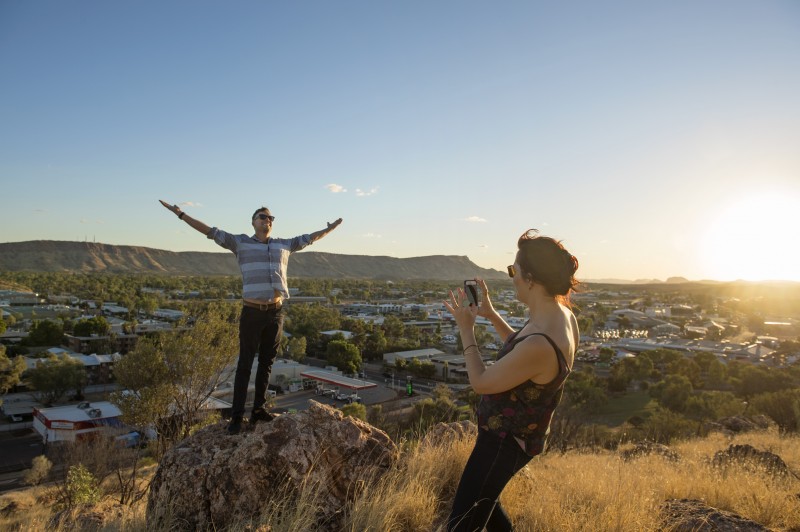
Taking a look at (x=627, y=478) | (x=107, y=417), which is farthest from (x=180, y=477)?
(x=107, y=417)

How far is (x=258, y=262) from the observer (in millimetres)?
4449

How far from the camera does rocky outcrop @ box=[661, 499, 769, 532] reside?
3334 mm

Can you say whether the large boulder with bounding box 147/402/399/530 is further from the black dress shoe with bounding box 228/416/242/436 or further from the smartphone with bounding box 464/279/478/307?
the smartphone with bounding box 464/279/478/307

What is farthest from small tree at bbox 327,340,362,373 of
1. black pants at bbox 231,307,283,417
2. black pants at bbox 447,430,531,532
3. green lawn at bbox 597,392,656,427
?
black pants at bbox 447,430,531,532

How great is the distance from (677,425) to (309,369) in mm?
25840

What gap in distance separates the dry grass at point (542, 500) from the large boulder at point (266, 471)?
0.13m

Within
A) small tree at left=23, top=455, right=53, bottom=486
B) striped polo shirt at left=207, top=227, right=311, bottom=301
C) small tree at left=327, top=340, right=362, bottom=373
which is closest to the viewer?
striped polo shirt at left=207, top=227, right=311, bottom=301

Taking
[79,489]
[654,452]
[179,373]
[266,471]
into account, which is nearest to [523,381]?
[266,471]

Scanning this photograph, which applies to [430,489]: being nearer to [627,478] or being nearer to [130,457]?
[627,478]

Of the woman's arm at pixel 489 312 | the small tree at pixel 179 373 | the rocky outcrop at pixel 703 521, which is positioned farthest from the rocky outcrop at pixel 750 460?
the small tree at pixel 179 373

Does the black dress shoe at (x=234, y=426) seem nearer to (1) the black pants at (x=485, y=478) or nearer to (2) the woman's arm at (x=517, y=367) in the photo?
(1) the black pants at (x=485, y=478)

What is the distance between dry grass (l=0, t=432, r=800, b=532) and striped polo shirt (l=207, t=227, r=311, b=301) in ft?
5.52

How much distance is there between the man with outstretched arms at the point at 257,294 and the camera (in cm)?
436

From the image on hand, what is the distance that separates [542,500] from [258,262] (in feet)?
9.75
